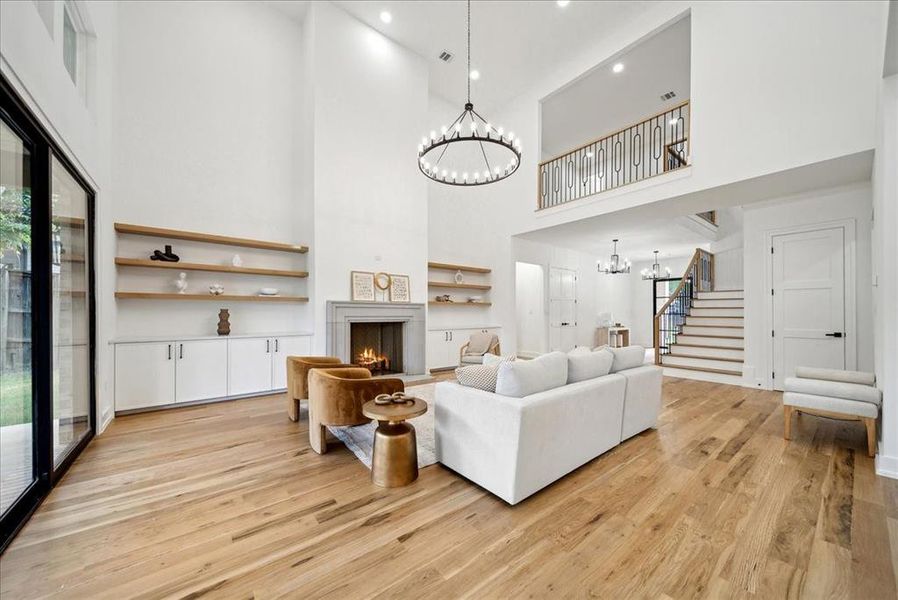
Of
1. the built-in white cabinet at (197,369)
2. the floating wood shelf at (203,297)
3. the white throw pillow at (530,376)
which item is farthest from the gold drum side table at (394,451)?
the floating wood shelf at (203,297)

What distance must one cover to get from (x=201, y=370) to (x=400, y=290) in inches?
116

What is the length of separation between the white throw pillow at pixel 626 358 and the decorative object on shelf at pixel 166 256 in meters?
5.27

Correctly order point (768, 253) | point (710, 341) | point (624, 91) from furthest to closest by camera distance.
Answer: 1. point (624, 91)
2. point (710, 341)
3. point (768, 253)

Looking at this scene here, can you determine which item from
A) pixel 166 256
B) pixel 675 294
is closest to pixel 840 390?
pixel 675 294

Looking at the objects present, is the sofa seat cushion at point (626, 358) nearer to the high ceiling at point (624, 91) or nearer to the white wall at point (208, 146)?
the white wall at point (208, 146)

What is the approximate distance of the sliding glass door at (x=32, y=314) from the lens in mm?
1912

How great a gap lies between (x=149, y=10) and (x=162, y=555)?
6.24 m

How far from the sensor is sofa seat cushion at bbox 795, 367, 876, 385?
11.1 feet

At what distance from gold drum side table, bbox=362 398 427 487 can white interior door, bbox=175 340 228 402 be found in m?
3.06

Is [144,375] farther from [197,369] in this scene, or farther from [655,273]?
[655,273]

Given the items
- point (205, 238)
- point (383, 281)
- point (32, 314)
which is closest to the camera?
point (32, 314)

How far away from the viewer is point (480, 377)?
2557 millimetres

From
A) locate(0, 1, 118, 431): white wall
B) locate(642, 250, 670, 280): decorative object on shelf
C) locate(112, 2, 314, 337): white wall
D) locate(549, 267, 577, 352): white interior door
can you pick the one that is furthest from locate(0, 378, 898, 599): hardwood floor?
locate(642, 250, 670, 280): decorative object on shelf

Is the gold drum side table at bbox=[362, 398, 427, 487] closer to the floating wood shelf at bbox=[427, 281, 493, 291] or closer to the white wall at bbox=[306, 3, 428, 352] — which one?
the white wall at bbox=[306, 3, 428, 352]
